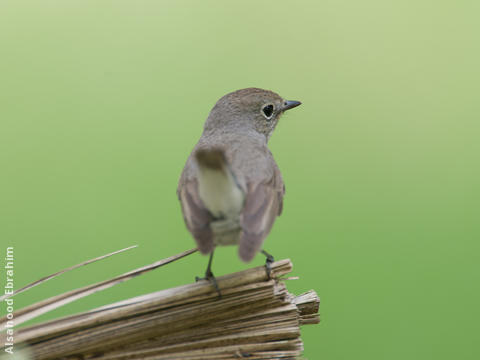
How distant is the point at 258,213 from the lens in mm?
3326

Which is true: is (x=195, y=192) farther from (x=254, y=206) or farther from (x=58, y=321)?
(x=58, y=321)

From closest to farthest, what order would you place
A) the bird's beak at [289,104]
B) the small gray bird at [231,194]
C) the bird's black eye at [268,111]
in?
the small gray bird at [231,194] < the bird's black eye at [268,111] < the bird's beak at [289,104]

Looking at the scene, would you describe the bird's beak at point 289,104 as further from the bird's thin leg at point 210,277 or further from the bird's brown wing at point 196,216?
the bird's thin leg at point 210,277

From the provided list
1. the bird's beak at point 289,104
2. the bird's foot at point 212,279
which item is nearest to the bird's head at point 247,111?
the bird's beak at point 289,104

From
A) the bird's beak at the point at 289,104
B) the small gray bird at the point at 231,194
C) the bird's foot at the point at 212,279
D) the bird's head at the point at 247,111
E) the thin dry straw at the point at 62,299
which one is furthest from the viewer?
the bird's beak at the point at 289,104

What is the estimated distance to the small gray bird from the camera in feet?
10.3

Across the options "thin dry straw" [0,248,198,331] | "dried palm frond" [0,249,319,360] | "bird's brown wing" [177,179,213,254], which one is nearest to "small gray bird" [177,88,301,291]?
"bird's brown wing" [177,179,213,254]

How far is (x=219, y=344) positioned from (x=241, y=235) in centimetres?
65

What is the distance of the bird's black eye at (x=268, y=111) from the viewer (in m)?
5.13

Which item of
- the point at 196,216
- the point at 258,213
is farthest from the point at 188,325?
the point at 258,213

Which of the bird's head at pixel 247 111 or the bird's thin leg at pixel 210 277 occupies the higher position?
the bird's head at pixel 247 111

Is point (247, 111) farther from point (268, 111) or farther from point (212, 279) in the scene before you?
point (212, 279)

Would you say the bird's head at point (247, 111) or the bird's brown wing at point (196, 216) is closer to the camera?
the bird's brown wing at point (196, 216)

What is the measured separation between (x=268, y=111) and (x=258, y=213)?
207 cm
